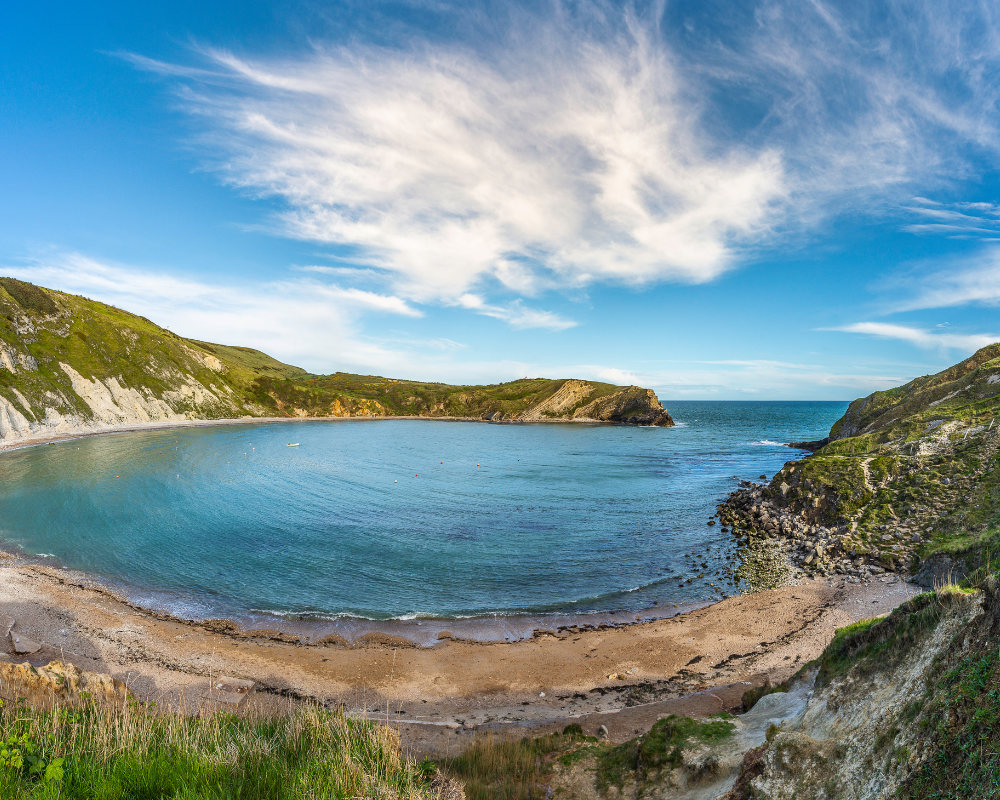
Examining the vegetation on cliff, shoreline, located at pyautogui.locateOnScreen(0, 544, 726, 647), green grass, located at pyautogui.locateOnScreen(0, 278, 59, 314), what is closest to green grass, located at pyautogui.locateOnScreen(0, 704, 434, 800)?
the vegetation on cliff

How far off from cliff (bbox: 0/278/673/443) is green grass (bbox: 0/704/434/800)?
102 metres

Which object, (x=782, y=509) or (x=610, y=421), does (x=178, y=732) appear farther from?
(x=610, y=421)

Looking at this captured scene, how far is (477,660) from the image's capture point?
64.5 feet

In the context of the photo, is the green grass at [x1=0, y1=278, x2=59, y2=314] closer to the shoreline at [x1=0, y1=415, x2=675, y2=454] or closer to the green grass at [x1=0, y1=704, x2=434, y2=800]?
the shoreline at [x1=0, y1=415, x2=675, y2=454]

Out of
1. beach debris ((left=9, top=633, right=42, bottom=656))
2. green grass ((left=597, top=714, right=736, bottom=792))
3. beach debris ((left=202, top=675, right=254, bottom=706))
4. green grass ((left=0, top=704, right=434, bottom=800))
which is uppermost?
green grass ((left=0, top=704, right=434, bottom=800))

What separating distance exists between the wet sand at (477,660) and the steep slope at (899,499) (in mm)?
3297

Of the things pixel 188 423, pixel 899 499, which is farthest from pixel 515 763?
pixel 188 423

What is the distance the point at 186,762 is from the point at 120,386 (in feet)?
436

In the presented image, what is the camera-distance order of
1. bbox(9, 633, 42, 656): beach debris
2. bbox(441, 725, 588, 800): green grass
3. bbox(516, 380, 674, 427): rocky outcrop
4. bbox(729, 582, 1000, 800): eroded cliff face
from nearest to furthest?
bbox(729, 582, 1000, 800): eroded cliff face, bbox(441, 725, 588, 800): green grass, bbox(9, 633, 42, 656): beach debris, bbox(516, 380, 674, 427): rocky outcrop

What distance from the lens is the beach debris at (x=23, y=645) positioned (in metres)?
18.5

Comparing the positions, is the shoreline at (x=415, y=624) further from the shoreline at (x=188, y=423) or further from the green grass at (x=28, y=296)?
the green grass at (x=28, y=296)

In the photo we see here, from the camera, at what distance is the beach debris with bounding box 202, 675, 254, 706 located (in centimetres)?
1619

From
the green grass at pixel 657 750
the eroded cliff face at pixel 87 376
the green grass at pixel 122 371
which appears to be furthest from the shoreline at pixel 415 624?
the green grass at pixel 122 371

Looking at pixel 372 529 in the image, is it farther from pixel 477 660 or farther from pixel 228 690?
pixel 228 690
